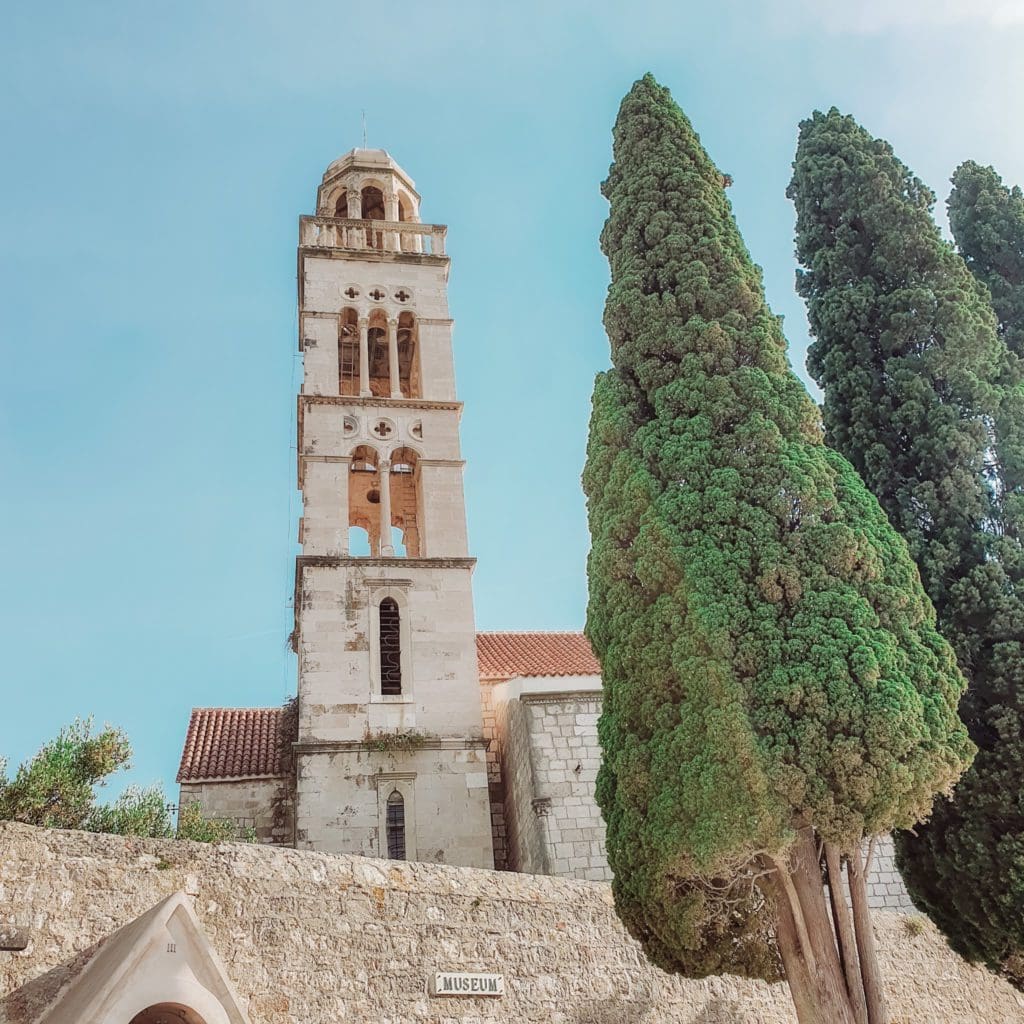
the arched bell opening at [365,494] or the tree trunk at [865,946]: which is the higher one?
the arched bell opening at [365,494]

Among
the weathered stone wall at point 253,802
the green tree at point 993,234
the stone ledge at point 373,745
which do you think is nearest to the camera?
the green tree at point 993,234

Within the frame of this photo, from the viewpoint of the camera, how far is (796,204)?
14.7 meters

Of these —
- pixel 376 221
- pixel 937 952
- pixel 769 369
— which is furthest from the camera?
pixel 376 221

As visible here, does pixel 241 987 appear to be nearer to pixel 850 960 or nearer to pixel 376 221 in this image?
pixel 850 960

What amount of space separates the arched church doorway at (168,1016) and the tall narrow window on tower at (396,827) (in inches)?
314

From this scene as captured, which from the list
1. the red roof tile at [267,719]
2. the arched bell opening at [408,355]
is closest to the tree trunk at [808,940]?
the red roof tile at [267,719]

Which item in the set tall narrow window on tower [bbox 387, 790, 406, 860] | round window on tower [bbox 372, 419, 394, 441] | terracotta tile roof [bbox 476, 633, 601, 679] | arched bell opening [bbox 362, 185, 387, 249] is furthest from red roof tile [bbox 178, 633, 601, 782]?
arched bell opening [bbox 362, 185, 387, 249]

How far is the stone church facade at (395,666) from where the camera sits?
1588cm

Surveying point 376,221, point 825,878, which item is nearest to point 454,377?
point 376,221

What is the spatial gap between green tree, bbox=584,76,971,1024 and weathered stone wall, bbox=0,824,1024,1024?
89 cm

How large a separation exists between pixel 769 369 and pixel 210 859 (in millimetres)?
7648

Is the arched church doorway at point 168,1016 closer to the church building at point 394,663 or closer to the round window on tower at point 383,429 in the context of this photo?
the church building at point 394,663

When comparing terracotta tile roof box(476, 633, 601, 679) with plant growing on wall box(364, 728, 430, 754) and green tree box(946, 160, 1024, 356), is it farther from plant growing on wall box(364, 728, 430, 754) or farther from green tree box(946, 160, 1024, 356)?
green tree box(946, 160, 1024, 356)

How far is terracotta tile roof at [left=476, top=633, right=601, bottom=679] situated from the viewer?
19219 millimetres
